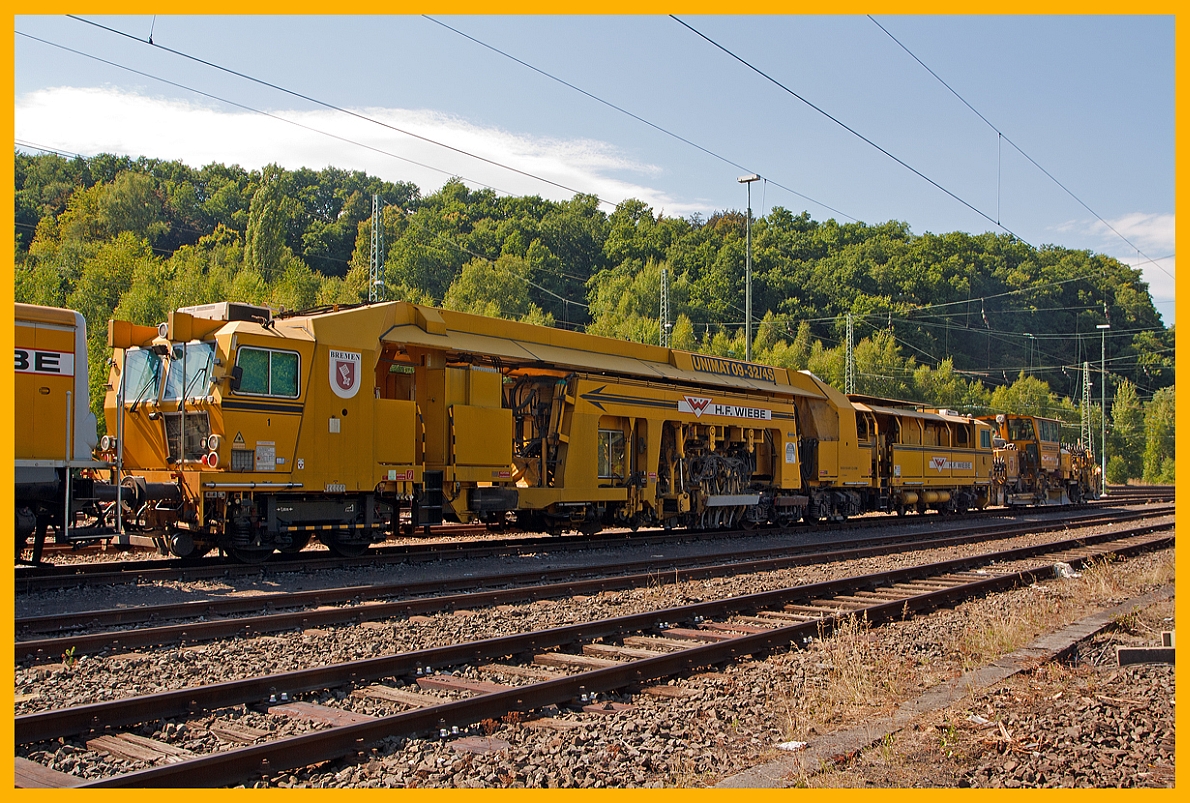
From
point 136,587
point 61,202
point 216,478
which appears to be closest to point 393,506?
point 216,478

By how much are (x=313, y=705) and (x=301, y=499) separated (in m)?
6.83

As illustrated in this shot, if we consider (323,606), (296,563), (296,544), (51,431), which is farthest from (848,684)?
(51,431)

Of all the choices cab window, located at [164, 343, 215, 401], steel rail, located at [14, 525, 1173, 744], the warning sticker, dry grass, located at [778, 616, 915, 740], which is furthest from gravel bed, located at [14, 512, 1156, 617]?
dry grass, located at [778, 616, 915, 740]

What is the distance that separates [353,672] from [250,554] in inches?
257

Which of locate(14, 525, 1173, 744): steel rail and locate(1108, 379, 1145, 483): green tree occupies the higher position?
locate(1108, 379, 1145, 483): green tree

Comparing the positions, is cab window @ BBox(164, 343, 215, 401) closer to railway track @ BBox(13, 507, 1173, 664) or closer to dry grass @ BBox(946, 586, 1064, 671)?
railway track @ BBox(13, 507, 1173, 664)

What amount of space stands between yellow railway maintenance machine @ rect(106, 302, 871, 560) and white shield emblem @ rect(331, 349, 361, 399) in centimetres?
3

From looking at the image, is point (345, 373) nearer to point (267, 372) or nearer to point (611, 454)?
point (267, 372)

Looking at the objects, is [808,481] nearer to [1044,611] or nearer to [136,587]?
[1044,611]

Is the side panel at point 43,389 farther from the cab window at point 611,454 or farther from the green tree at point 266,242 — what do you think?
the green tree at point 266,242

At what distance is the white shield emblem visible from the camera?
41.8 ft

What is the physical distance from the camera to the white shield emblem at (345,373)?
1273cm

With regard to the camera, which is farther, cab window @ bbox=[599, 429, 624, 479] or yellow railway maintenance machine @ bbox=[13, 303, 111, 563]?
cab window @ bbox=[599, 429, 624, 479]

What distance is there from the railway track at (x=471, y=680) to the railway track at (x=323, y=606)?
1935 millimetres
